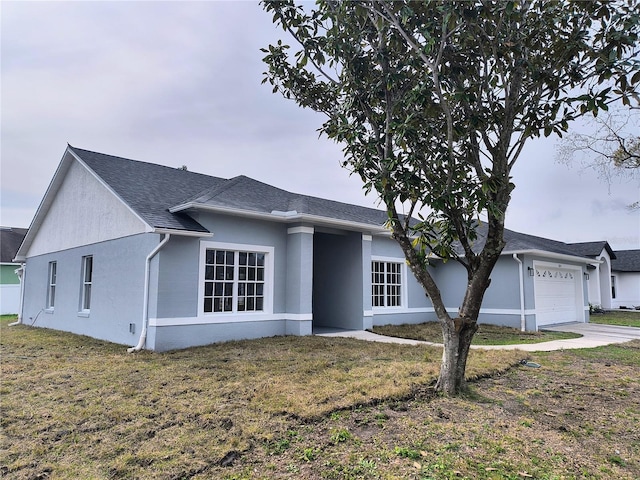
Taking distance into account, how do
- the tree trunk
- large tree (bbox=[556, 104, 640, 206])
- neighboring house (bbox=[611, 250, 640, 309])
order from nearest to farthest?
the tree trunk, large tree (bbox=[556, 104, 640, 206]), neighboring house (bbox=[611, 250, 640, 309])

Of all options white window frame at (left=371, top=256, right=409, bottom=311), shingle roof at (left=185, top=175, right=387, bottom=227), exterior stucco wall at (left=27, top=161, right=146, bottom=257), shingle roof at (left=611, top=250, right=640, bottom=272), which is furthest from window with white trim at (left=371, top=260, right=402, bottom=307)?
shingle roof at (left=611, top=250, right=640, bottom=272)

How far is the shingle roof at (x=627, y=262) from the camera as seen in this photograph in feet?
100

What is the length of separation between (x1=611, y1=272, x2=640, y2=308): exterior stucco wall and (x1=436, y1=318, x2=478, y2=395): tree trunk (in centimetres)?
3150

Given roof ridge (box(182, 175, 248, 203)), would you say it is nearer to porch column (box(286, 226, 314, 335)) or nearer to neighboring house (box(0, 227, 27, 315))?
porch column (box(286, 226, 314, 335))

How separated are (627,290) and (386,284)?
87.2 feet

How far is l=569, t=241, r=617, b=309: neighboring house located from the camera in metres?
24.4

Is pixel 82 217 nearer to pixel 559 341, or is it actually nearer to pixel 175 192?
pixel 175 192

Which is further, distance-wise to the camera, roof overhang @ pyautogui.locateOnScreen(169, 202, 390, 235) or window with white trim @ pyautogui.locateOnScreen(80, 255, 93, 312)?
window with white trim @ pyautogui.locateOnScreen(80, 255, 93, 312)

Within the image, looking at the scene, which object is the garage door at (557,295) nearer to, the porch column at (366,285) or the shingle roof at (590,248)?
the porch column at (366,285)

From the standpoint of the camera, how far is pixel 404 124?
5398 mm

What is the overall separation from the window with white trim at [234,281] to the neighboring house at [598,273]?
20.9m

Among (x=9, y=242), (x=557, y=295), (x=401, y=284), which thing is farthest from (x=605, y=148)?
(x=9, y=242)

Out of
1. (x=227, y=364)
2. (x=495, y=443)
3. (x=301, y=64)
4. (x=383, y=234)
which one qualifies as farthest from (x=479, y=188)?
(x=383, y=234)

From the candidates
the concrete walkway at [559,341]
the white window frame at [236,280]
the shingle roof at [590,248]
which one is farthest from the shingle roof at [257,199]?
the shingle roof at [590,248]
